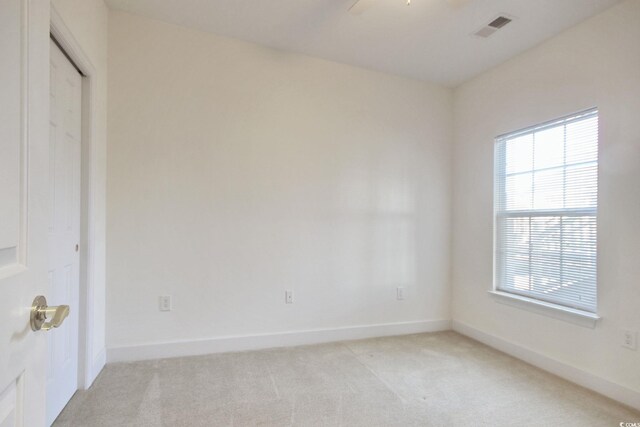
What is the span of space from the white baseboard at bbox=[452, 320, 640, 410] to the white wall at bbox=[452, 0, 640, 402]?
1.2 inches

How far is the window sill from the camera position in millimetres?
2371

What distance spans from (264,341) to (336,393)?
95 centimetres

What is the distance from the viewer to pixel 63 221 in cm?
196

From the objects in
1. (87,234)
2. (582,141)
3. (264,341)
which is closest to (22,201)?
(87,234)

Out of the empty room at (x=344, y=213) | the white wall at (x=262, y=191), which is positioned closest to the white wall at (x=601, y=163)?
the empty room at (x=344, y=213)

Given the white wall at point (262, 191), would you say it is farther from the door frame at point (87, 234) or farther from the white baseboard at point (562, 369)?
the white baseboard at point (562, 369)

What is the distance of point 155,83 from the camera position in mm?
2664

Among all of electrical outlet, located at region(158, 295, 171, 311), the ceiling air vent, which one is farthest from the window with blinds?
electrical outlet, located at region(158, 295, 171, 311)

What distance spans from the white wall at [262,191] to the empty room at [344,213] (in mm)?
18

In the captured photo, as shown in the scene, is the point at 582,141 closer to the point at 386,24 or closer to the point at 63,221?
the point at 386,24

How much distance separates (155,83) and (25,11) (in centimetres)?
220

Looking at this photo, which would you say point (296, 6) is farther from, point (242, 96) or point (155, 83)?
point (155, 83)

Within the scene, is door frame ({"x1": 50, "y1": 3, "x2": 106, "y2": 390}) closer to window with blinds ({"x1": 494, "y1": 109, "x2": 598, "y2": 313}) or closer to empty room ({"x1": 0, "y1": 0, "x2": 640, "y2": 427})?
empty room ({"x1": 0, "y1": 0, "x2": 640, "y2": 427})

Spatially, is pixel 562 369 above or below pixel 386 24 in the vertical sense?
below
